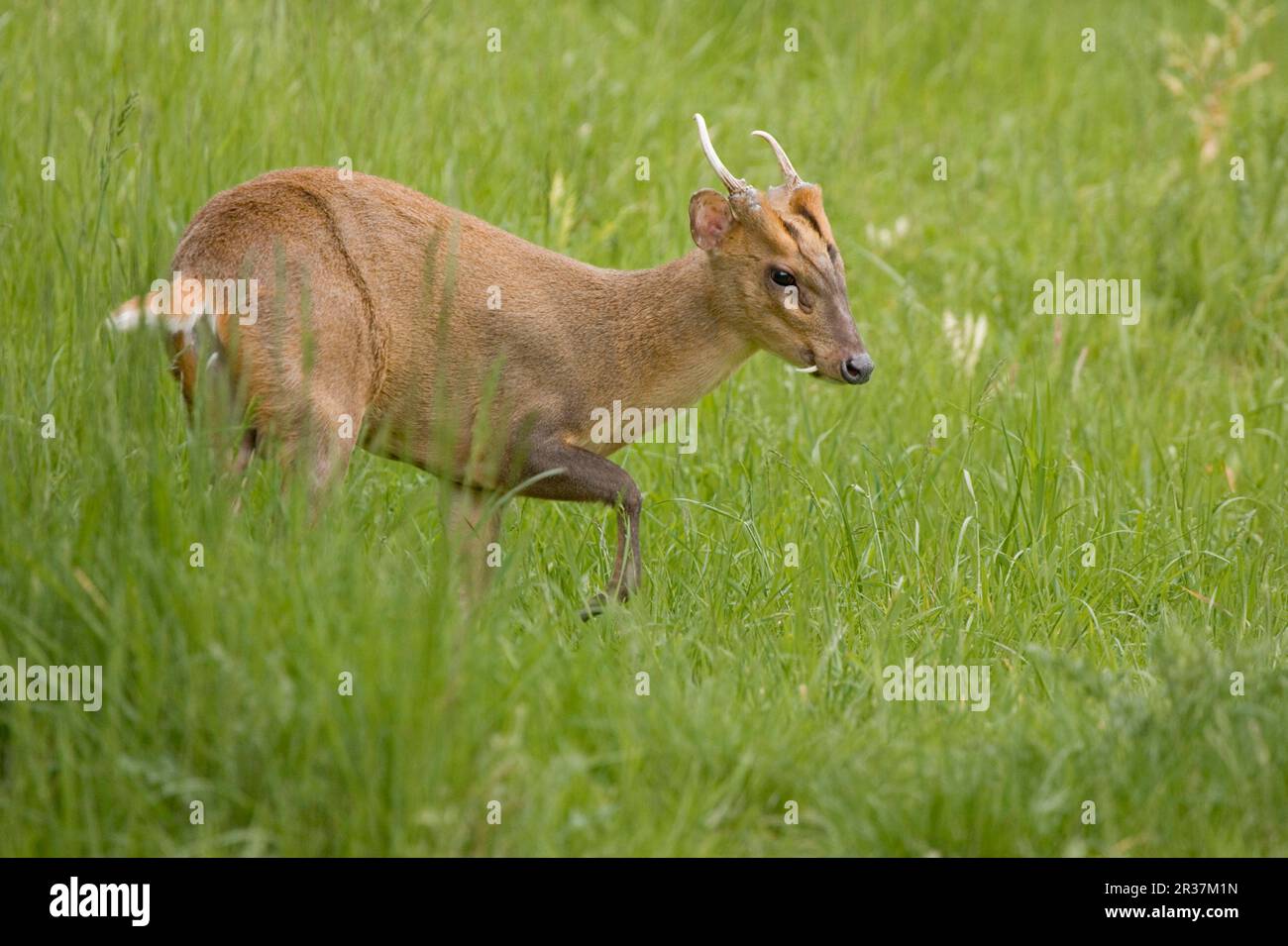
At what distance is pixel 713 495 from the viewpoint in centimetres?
659

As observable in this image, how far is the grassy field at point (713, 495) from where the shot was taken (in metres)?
4.07

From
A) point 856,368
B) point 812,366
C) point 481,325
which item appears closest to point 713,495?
point 812,366

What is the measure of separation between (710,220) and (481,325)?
2.68ft

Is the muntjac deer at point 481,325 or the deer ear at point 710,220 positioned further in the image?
the deer ear at point 710,220

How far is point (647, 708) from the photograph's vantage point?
4.50 m

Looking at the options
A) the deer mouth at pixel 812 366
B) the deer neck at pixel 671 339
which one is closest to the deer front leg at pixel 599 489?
the deer neck at pixel 671 339

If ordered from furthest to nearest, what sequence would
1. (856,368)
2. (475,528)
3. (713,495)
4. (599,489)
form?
(713,495) → (856,368) → (599,489) → (475,528)

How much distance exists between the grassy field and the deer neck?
434 mm

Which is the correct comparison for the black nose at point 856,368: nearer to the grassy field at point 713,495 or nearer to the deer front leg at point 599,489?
the grassy field at point 713,495

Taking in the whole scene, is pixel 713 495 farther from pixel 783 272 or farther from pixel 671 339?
pixel 783 272

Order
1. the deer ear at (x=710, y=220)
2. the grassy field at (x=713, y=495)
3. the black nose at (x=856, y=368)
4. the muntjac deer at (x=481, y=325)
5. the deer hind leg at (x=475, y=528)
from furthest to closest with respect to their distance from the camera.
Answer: the deer ear at (x=710, y=220), the black nose at (x=856, y=368), the deer hind leg at (x=475, y=528), the muntjac deer at (x=481, y=325), the grassy field at (x=713, y=495)

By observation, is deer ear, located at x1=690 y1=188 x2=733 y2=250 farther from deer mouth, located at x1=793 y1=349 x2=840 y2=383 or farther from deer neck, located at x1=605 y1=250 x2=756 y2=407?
deer mouth, located at x1=793 y1=349 x2=840 y2=383

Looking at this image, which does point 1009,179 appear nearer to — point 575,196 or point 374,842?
point 575,196
